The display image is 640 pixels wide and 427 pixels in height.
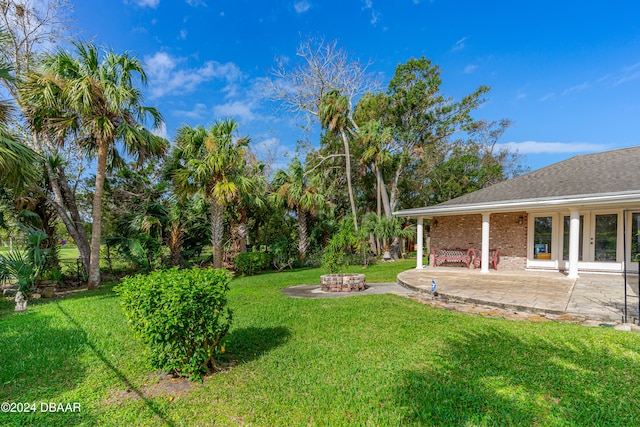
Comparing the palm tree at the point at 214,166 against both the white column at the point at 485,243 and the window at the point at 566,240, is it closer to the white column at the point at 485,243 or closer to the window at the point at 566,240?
the white column at the point at 485,243

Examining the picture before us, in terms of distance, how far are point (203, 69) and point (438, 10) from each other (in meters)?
13.5

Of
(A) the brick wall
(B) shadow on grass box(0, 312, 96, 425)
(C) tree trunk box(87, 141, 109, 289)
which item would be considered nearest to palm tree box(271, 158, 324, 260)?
(A) the brick wall

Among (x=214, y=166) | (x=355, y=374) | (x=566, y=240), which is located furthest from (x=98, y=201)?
(x=566, y=240)

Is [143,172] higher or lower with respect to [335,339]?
higher

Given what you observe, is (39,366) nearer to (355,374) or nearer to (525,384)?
(355,374)

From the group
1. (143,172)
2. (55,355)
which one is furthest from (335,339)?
(143,172)

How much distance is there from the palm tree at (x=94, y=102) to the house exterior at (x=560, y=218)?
412 inches

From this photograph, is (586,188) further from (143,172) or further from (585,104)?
(143,172)

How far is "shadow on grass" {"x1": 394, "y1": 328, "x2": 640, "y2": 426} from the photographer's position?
8.45 feet

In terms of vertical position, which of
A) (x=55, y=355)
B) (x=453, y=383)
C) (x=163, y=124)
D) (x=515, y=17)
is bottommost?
(x=55, y=355)

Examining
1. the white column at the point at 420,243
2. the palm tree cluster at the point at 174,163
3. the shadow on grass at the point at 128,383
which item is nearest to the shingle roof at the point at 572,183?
the white column at the point at 420,243

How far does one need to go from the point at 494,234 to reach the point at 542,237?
1.48 metres

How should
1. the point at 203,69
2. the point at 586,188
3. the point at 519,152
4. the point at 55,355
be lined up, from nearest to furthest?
the point at 55,355 → the point at 586,188 → the point at 203,69 → the point at 519,152

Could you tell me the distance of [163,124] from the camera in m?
10.3
